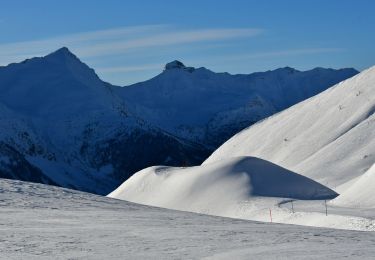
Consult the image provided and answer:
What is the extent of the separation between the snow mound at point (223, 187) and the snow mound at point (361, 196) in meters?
5.86

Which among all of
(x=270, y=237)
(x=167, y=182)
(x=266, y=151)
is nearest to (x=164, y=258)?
(x=270, y=237)

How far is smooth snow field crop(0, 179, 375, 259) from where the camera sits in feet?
50.9

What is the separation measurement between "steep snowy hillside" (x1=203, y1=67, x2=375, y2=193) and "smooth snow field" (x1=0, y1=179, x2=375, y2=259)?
4225cm

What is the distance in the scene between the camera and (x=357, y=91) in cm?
10925

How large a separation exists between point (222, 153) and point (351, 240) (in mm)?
101299

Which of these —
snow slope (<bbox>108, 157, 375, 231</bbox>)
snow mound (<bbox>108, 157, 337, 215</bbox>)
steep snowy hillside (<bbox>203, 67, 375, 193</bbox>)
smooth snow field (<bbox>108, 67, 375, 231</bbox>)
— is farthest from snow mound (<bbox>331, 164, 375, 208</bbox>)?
steep snowy hillside (<bbox>203, 67, 375, 193</bbox>)

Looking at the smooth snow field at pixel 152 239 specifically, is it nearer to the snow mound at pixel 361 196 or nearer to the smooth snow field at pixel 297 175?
the smooth snow field at pixel 297 175

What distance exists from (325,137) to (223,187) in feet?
146

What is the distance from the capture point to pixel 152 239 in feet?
59.0

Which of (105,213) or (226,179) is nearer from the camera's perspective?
(105,213)

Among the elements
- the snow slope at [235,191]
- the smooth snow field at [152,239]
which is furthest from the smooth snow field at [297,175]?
the smooth snow field at [152,239]

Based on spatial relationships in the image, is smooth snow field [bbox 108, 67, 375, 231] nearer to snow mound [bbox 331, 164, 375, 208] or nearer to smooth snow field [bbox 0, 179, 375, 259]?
snow mound [bbox 331, 164, 375, 208]

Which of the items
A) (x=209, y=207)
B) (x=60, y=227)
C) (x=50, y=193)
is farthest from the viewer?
(x=209, y=207)

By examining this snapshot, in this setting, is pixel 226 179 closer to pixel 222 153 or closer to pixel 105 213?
pixel 105 213
